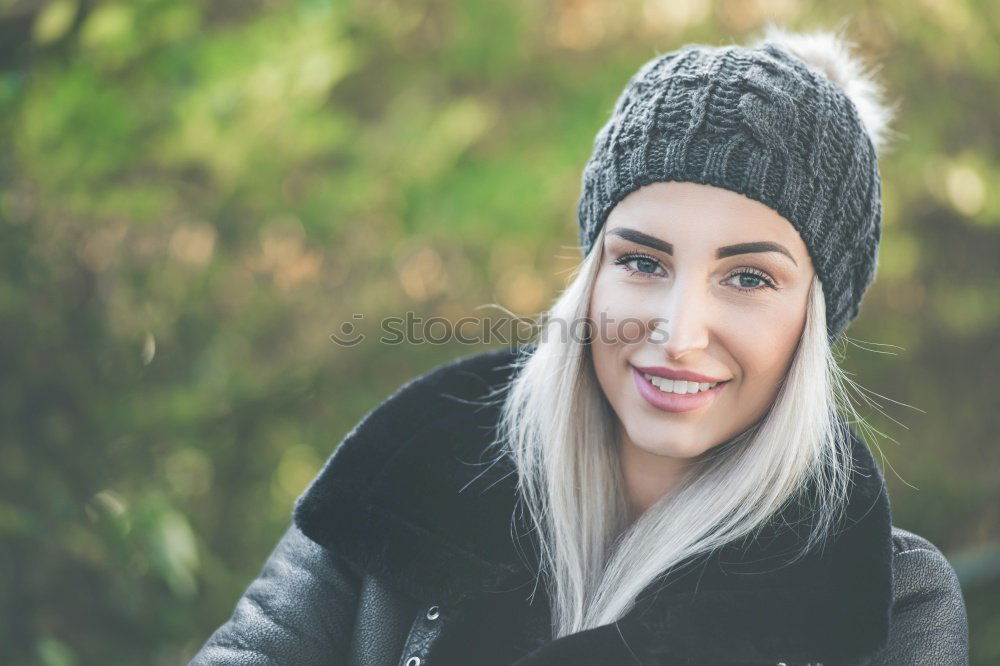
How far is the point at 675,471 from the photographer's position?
1945mm

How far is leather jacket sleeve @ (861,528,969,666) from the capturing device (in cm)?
170

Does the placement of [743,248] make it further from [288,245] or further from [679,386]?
[288,245]

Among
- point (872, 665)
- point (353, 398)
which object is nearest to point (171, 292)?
point (353, 398)

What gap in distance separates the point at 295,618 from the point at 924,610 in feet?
3.78

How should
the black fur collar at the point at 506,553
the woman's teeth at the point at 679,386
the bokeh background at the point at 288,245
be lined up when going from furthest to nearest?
the bokeh background at the point at 288,245 < the woman's teeth at the point at 679,386 < the black fur collar at the point at 506,553

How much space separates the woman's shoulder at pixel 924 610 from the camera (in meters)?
1.70

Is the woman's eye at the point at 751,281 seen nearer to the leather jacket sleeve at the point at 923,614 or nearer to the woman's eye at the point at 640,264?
the woman's eye at the point at 640,264

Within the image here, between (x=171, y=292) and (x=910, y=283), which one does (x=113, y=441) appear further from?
(x=910, y=283)

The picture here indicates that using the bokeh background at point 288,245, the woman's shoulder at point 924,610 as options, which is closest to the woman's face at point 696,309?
Answer: the woman's shoulder at point 924,610

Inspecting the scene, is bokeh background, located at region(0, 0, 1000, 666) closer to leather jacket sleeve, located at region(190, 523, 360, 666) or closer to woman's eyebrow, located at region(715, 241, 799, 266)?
woman's eyebrow, located at region(715, 241, 799, 266)

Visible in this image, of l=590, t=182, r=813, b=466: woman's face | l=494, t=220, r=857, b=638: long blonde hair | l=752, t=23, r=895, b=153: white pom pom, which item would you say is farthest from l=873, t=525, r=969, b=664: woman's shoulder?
l=752, t=23, r=895, b=153: white pom pom

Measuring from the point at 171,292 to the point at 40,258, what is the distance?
544 mm

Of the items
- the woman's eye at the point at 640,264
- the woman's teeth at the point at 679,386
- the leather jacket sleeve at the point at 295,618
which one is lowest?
the leather jacket sleeve at the point at 295,618

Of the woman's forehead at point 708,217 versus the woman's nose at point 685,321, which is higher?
the woman's forehead at point 708,217
